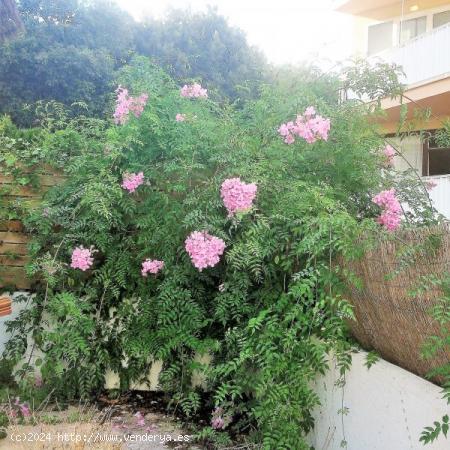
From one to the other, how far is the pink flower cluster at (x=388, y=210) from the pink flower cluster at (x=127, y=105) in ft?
5.30

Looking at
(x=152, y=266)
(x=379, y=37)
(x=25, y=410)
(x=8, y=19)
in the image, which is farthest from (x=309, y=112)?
(x=379, y=37)

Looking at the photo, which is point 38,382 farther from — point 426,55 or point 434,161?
point 434,161

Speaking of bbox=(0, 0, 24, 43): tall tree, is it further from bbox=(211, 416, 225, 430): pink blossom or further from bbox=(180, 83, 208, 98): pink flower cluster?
bbox=(211, 416, 225, 430): pink blossom

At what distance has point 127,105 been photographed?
11.8 feet

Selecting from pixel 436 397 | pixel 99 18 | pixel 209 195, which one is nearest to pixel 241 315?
pixel 209 195

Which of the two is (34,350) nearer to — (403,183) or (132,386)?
(132,386)

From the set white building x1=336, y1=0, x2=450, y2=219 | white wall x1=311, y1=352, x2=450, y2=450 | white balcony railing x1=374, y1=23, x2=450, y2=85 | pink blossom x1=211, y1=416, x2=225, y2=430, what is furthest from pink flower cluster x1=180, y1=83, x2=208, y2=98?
white balcony railing x1=374, y1=23, x2=450, y2=85

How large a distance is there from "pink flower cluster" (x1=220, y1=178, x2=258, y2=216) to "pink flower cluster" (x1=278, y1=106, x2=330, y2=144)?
47 centimetres

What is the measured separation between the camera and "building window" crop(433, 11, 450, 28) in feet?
37.4

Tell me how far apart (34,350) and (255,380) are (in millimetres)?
1772

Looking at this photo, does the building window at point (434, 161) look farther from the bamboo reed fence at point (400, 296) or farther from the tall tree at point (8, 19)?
the bamboo reed fence at point (400, 296)

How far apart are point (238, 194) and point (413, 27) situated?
35.7 feet

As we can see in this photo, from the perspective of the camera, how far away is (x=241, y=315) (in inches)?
123

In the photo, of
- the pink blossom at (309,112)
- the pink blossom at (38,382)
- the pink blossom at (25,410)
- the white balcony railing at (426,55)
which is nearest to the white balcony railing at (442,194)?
the white balcony railing at (426,55)
